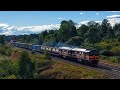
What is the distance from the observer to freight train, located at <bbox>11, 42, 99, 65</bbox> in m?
5.78

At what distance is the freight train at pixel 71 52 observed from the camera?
5.78 meters

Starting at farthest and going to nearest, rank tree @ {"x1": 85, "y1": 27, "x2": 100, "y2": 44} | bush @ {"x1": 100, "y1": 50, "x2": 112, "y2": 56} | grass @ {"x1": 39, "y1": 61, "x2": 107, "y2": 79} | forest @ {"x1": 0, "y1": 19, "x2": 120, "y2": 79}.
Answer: tree @ {"x1": 85, "y1": 27, "x2": 100, "y2": 44}, bush @ {"x1": 100, "y1": 50, "x2": 112, "y2": 56}, forest @ {"x1": 0, "y1": 19, "x2": 120, "y2": 79}, grass @ {"x1": 39, "y1": 61, "x2": 107, "y2": 79}

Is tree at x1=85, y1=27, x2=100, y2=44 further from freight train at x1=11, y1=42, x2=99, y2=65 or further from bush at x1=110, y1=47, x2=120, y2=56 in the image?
bush at x1=110, y1=47, x2=120, y2=56

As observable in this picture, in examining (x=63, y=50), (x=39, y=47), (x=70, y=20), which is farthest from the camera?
(x=63, y=50)

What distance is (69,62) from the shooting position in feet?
20.3

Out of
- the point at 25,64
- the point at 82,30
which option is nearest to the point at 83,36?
the point at 82,30

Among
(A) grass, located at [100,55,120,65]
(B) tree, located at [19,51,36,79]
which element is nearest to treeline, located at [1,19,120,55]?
(A) grass, located at [100,55,120,65]

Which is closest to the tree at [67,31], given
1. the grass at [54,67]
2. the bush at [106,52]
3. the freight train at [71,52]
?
the freight train at [71,52]

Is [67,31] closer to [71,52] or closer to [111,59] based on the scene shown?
[71,52]
